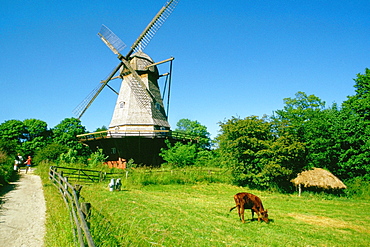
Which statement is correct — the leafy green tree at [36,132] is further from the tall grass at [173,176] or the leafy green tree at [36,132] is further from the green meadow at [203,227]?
the green meadow at [203,227]

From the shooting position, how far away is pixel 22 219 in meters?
6.02

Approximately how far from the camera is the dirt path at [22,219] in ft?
15.3

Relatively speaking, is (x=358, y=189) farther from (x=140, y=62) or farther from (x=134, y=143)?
(x=140, y=62)

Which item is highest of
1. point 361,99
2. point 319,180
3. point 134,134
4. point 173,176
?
point 361,99

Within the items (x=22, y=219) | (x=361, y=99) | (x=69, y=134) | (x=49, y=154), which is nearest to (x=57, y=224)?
(x=22, y=219)

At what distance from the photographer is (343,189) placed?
16688 millimetres

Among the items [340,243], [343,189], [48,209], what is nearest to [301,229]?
[340,243]

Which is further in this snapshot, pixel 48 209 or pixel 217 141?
pixel 217 141

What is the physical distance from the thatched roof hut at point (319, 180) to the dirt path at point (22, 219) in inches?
595

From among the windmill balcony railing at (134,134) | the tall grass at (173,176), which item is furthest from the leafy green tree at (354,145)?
the windmill balcony railing at (134,134)

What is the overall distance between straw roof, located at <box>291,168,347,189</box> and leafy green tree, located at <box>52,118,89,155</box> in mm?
32201

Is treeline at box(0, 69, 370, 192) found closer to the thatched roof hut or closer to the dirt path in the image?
the thatched roof hut

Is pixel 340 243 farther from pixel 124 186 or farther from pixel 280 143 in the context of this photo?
pixel 124 186

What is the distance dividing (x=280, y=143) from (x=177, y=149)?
327 inches
